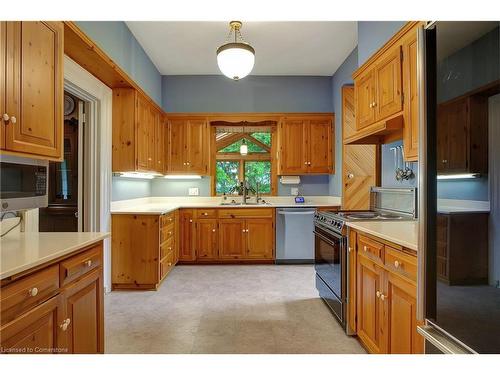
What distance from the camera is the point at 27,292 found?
114 centimetres

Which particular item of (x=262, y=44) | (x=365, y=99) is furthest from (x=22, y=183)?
(x=262, y=44)

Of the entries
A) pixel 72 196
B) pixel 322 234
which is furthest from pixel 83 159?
pixel 322 234

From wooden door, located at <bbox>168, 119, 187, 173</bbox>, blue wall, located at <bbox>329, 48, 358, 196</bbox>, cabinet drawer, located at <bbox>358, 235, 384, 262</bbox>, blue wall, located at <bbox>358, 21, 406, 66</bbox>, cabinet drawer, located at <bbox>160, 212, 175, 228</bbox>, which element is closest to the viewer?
cabinet drawer, located at <bbox>358, 235, 384, 262</bbox>

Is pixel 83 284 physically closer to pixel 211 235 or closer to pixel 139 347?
pixel 139 347

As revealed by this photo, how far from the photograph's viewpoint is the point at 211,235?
440 cm

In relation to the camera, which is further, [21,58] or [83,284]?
[83,284]

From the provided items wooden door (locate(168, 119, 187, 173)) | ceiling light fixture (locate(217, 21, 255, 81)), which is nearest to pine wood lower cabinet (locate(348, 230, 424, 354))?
ceiling light fixture (locate(217, 21, 255, 81))

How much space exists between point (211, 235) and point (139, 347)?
2.34m

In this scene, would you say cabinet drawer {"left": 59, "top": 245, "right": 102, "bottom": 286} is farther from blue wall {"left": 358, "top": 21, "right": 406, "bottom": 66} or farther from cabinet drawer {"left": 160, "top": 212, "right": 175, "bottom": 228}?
blue wall {"left": 358, "top": 21, "right": 406, "bottom": 66}

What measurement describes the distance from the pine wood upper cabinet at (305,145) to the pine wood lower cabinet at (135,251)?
233cm

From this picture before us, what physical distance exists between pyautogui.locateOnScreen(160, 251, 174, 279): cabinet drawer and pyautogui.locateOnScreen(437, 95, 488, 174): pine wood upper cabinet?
3.12 metres

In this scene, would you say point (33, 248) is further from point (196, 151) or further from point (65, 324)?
point (196, 151)

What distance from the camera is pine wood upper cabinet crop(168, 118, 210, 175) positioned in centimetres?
469

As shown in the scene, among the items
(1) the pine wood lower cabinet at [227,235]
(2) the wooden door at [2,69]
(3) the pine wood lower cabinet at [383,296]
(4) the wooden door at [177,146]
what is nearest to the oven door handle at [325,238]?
(3) the pine wood lower cabinet at [383,296]
